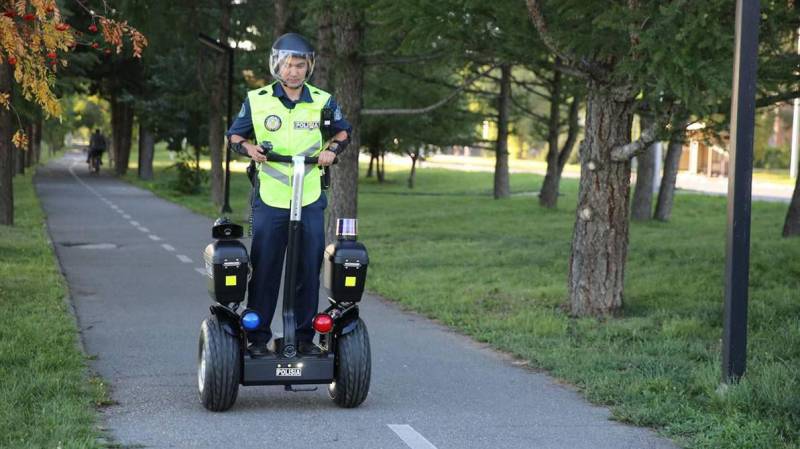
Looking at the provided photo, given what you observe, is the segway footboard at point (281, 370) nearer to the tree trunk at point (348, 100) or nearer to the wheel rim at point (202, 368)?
the wheel rim at point (202, 368)

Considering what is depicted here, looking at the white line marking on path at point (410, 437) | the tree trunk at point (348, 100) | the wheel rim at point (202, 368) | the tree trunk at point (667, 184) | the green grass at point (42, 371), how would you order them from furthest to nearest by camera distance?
the tree trunk at point (667, 184)
the tree trunk at point (348, 100)
the wheel rim at point (202, 368)
the white line marking on path at point (410, 437)
the green grass at point (42, 371)

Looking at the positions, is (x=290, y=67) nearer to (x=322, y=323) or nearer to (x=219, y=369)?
(x=322, y=323)

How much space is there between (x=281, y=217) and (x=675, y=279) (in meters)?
7.69

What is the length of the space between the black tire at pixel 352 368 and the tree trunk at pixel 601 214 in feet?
15.2

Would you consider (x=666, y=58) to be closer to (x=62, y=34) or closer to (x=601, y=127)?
(x=601, y=127)

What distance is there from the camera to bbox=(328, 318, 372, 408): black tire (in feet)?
22.2

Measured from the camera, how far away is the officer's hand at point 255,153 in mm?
6660

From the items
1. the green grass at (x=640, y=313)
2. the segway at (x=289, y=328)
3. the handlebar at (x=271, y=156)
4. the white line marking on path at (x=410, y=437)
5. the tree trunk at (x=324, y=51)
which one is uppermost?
the tree trunk at (x=324, y=51)

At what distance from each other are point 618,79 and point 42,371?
212 inches

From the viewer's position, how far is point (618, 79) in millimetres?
10391

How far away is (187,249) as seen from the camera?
722 inches

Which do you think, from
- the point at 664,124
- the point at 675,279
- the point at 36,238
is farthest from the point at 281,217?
the point at 36,238

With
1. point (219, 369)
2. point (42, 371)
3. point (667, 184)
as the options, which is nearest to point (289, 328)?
point (219, 369)

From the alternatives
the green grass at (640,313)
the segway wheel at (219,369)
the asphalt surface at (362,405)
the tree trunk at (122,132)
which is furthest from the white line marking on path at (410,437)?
the tree trunk at (122,132)
